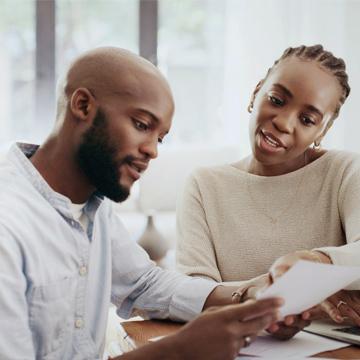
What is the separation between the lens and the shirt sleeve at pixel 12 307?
34.9 inches

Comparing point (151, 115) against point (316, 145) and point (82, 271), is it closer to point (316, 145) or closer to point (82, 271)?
point (82, 271)

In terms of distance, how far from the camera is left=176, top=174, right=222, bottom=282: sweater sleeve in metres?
1.50

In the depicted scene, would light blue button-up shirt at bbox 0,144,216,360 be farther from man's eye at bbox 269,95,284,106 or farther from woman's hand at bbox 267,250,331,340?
man's eye at bbox 269,95,284,106

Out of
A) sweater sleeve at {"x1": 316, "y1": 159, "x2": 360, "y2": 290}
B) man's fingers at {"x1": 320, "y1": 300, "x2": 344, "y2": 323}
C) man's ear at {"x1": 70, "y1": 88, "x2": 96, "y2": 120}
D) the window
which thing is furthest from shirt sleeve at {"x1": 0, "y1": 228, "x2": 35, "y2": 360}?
the window

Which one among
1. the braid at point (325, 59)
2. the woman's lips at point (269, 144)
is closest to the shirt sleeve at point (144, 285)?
the woman's lips at point (269, 144)

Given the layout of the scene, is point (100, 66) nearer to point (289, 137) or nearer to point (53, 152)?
point (53, 152)

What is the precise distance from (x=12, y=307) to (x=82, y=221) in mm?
315

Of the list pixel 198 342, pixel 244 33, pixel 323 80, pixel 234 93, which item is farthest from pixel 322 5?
pixel 198 342

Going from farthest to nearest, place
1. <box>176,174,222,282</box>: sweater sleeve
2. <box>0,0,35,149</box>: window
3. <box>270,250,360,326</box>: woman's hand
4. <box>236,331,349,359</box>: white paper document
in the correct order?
1. <box>0,0,35,149</box>: window
2. <box>176,174,222,282</box>: sweater sleeve
3. <box>270,250,360,326</box>: woman's hand
4. <box>236,331,349,359</box>: white paper document

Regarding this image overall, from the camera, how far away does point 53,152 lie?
3.61 ft

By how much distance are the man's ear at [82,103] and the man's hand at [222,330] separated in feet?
1.36

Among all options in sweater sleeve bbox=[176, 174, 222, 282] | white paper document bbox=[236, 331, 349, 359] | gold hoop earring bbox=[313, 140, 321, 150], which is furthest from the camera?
gold hoop earring bbox=[313, 140, 321, 150]

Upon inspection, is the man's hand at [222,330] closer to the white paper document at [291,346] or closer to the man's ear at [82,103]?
the white paper document at [291,346]

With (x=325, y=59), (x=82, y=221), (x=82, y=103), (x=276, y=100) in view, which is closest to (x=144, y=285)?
(x=82, y=221)
